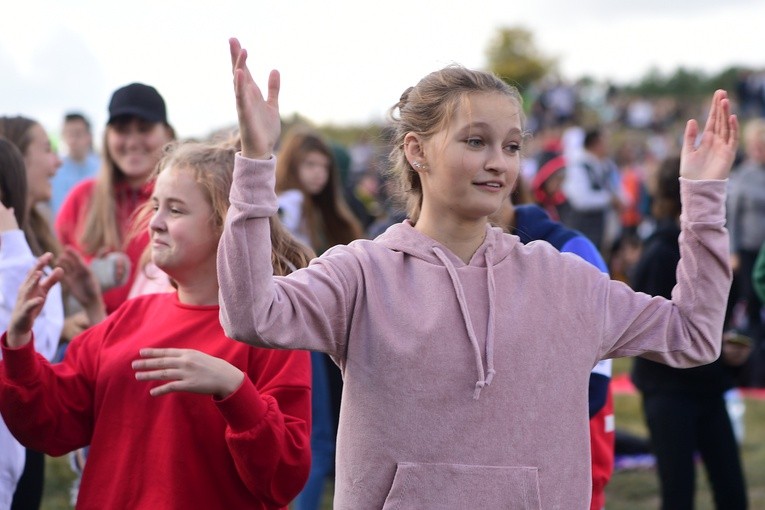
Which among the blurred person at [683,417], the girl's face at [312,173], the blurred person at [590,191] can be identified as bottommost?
the blurred person at [590,191]

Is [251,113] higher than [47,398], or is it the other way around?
[251,113]

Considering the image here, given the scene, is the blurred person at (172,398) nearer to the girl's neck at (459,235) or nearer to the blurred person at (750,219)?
the girl's neck at (459,235)

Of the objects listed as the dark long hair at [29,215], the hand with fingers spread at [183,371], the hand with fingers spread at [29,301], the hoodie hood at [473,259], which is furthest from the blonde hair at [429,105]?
the dark long hair at [29,215]

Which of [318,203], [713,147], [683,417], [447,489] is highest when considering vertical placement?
[713,147]

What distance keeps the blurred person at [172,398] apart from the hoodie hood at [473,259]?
0.50 metres

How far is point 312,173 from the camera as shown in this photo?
21.4ft

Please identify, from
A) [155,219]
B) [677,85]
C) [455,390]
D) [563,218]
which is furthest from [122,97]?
[677,85]

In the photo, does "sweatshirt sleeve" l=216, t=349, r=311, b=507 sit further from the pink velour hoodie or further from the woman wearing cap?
the woman wearing cap

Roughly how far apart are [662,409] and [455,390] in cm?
A: 273

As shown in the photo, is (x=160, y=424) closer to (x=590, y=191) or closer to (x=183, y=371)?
(x=183, y=371)

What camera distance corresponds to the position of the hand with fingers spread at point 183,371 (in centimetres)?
238

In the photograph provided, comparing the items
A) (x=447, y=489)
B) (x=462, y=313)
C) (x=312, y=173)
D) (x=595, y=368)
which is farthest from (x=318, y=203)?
(x=447, y=489)

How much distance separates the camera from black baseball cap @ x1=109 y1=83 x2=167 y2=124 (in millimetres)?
5074

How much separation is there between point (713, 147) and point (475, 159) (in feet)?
1.97
